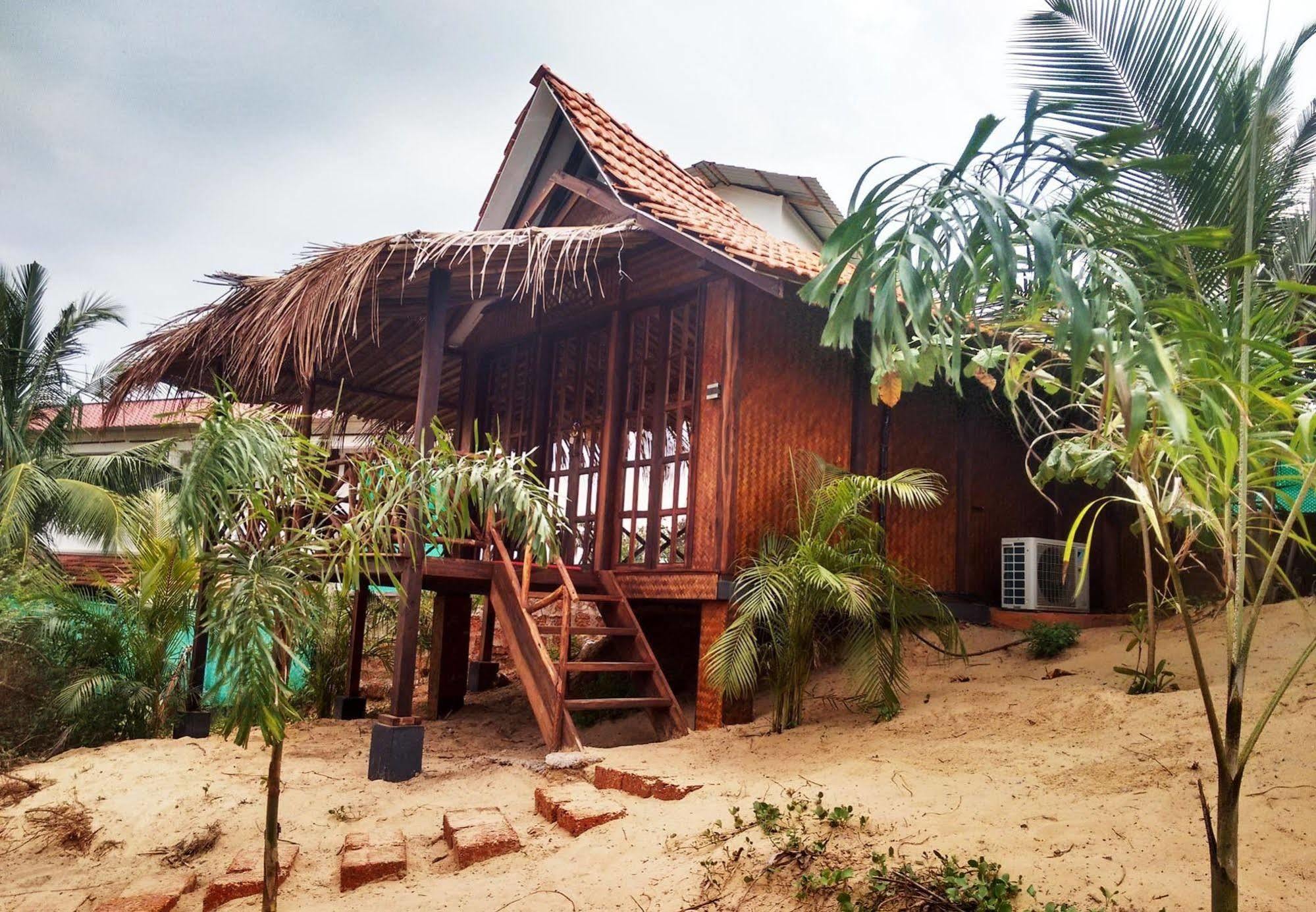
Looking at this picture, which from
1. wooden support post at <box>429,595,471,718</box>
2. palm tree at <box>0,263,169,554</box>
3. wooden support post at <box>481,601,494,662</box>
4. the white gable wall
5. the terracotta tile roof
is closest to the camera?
the terracotta tile roof

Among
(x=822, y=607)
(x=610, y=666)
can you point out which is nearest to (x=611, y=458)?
(x=610, y=666)

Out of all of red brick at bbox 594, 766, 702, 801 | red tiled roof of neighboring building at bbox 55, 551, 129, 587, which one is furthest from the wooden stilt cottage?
red tiled roof of neighboring building at bbox 55, 551, 129, 587

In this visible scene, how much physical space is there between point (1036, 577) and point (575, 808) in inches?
173

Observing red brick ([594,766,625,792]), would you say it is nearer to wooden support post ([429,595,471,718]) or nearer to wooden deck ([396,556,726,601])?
wooden deck ([396,556,726,601])

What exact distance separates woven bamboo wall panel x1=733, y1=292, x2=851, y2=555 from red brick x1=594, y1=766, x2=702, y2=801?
5.87 ft

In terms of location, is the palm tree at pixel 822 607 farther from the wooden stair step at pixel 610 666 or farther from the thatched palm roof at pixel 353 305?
the thatched palm roof at pixel 353 305

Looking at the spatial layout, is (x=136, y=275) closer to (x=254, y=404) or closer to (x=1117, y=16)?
(x=254, y=404)

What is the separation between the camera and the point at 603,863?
411cm

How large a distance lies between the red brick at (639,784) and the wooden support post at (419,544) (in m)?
1.57

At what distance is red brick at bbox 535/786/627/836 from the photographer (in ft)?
14.9

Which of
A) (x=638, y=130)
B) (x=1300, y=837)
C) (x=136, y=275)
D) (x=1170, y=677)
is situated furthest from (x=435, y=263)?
(x=136, y=275)

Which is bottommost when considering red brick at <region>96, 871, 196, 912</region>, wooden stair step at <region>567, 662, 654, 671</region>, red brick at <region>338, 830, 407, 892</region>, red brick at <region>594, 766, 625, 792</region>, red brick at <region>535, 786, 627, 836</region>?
red brick at <region>96, 871, 196, 912</region>

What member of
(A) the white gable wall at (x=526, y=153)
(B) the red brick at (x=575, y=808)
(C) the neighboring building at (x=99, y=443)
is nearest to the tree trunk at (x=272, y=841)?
(B) the red brick at (x=575, y=808)

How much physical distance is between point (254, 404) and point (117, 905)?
20.8ft
